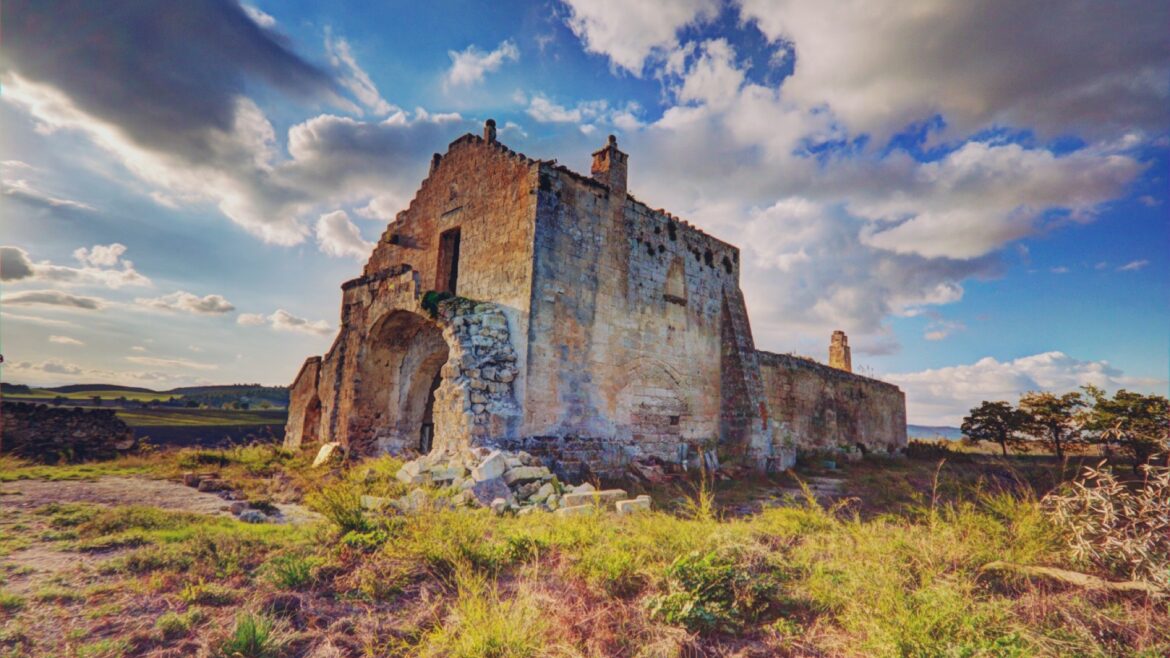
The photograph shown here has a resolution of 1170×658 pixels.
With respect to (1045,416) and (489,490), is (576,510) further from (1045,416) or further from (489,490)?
(1045,416)

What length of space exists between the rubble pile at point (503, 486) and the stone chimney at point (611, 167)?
6.26m

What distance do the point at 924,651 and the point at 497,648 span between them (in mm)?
2486

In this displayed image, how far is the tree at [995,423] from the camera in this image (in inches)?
838

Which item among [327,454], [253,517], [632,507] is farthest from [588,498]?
[327,454]

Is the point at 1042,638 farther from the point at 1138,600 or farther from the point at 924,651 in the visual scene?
the point at 1138,600

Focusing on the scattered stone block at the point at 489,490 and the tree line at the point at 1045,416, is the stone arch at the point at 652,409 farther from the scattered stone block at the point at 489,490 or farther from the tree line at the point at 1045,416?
the tree line at the point at 1045,416

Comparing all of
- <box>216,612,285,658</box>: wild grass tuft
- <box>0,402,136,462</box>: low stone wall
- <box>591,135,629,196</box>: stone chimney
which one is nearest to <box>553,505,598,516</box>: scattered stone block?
<box>216,612,285,658</box>: wild grass tuft

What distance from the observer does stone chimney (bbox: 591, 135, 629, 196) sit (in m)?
11.6

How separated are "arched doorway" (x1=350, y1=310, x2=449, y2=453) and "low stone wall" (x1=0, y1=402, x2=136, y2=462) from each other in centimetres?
708

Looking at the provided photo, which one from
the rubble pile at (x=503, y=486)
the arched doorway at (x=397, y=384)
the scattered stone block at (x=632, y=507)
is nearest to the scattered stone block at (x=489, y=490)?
the rubble pile at (x=503, y=486)

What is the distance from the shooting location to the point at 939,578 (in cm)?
409

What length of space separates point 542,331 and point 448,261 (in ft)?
13.8

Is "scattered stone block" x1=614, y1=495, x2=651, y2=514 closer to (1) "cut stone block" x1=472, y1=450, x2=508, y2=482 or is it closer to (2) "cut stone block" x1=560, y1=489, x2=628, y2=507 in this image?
(2) "cut stone block" x1=560, y1=489, x2=628, y2=507

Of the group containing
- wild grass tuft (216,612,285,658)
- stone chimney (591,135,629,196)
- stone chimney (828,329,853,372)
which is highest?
stone chimney (591,135,629,196)
